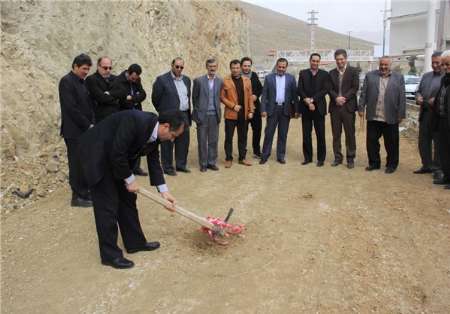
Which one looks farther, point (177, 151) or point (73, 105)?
point (177, 151)

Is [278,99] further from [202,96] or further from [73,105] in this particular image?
[73,105]

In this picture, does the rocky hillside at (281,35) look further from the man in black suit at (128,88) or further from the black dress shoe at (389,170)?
the man in black suit at (128,88)

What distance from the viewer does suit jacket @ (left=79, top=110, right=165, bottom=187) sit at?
12.5 ft

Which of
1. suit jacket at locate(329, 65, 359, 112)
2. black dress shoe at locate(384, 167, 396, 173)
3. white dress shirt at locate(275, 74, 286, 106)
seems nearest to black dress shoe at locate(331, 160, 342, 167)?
black dress shoe at locate(384, 167, 396, 173)

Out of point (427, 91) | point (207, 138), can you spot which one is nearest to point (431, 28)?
point (427, 91)

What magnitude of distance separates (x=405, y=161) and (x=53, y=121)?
6.40 meters

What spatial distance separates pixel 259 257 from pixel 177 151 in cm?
354

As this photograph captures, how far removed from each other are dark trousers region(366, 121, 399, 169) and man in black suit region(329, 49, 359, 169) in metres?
0.30

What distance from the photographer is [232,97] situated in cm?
759

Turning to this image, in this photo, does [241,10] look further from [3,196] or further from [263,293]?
[263,293]

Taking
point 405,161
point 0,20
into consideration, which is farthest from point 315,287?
point 0,20

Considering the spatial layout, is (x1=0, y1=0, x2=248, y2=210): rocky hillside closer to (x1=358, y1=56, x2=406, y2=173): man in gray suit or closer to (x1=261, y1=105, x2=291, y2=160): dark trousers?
(x1=261, y1=105, x2=291, y2=160): dark trousers

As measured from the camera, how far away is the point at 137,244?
175 inches

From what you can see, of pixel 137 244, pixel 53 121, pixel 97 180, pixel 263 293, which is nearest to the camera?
pixel 263 293
